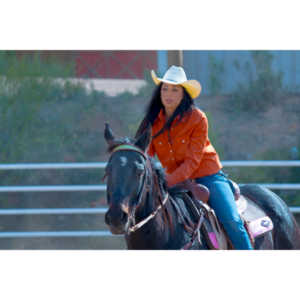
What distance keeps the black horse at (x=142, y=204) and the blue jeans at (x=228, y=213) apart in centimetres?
26

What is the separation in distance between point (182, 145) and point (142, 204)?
706mm

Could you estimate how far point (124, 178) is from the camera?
3445mm

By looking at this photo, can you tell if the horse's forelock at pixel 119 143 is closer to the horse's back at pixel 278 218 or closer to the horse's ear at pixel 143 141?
the horse's ear at pixel 143 141

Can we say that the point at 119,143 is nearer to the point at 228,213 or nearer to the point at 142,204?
the point at 142,204

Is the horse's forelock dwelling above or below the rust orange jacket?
above

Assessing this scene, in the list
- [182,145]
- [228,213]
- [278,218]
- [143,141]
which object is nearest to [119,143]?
[143,141]

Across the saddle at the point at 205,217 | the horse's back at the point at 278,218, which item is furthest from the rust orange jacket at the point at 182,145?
the horse's back at the point at 278,218

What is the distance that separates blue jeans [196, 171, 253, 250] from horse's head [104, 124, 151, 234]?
89 cm

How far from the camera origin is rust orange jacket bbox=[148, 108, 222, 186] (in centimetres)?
411

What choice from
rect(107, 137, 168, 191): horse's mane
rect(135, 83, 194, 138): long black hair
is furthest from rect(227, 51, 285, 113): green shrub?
rect(107, 137, 168, 191): horse's mane

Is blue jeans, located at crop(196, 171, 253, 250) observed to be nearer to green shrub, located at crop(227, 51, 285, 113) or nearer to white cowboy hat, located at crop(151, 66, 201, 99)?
white cowboy hat, located at crop(151, 66, 201, 99)

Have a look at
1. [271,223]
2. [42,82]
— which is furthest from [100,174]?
[271,223]

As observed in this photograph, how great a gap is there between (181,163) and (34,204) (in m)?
5.23

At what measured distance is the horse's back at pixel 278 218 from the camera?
16.4 feet
